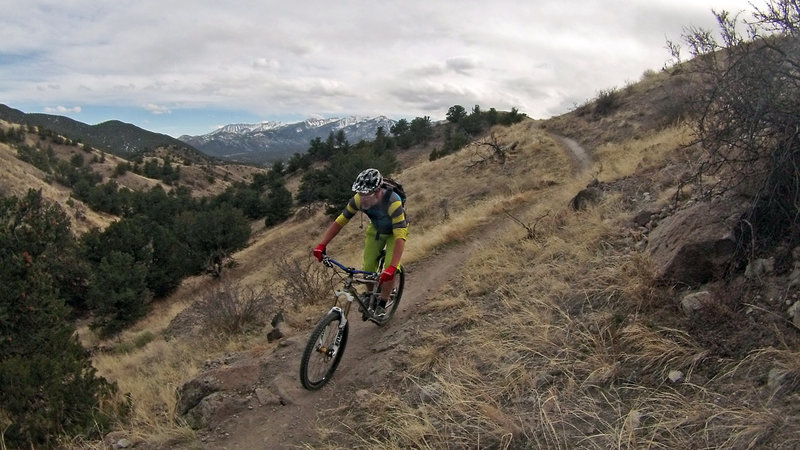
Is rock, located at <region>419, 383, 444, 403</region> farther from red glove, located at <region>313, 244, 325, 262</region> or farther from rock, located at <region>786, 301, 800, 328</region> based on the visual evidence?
rock, located at <region>786, 301, 800, 328</region>

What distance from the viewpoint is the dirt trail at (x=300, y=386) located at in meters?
4.27

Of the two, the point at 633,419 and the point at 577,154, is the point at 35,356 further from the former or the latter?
the point at 577,154

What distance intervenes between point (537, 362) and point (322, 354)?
7.29 feet

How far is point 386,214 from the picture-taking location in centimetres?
543

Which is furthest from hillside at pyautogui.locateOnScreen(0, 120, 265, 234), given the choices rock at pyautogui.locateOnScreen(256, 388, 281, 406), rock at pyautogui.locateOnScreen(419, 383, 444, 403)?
rock at pyautogui.locateOnScreen(419, 383, 444, 403)

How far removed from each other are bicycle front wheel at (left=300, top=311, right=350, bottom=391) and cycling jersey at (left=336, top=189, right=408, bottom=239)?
1.16m

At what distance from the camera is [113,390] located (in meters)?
6.00

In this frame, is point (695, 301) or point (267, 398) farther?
point (267, 398)

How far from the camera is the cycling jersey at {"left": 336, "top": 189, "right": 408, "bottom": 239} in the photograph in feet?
17.0

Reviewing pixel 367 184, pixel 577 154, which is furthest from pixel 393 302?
pixel 577 154

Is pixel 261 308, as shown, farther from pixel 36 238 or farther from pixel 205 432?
pixel 36 238

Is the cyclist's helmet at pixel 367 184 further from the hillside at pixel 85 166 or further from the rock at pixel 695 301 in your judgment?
the hillside at pixel 85 166

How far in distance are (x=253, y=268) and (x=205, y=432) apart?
2338 cm

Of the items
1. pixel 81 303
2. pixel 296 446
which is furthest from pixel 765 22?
pixel 81 303
